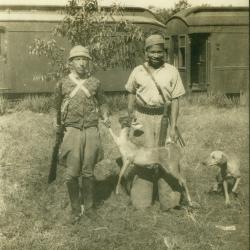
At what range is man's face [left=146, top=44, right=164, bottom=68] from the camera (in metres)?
4.20

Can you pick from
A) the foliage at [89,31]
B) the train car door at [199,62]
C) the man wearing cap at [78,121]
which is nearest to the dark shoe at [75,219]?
the man wearing cap at [78,121]

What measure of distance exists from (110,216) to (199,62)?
312 inches

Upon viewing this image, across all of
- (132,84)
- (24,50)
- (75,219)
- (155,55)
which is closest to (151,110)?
(132,84)

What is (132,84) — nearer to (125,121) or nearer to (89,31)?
(125,121)

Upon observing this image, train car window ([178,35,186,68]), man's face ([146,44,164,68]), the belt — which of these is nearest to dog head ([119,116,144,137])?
the belt

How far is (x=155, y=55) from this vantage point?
424 cm

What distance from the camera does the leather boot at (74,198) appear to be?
421cm

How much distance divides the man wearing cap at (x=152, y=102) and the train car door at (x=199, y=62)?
22.4ft

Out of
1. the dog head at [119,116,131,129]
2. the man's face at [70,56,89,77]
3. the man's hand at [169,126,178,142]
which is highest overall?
the man's face at [70,56,89,77]

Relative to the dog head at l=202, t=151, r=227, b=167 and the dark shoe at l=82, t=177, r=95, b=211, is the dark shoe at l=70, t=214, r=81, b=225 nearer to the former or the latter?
the dark shoe at l=82, t=177, r=95, b=211

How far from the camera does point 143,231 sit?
12.9 ft

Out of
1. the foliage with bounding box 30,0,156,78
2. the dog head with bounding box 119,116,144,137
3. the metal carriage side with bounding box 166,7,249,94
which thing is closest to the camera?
the dog head with bounding box 119,116,144,137

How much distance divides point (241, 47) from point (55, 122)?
8.07 metres

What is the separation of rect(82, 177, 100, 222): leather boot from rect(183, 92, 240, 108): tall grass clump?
5989mm
